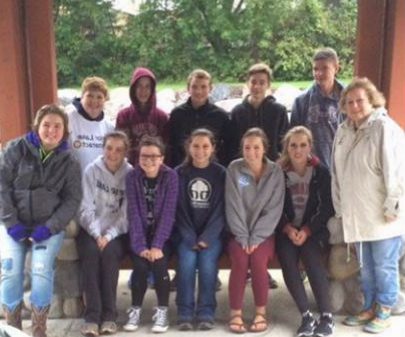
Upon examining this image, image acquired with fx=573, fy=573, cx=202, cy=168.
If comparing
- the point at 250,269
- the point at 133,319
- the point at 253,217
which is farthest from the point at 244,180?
the point at 133,319

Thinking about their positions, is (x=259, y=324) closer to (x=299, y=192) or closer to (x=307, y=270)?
(x=307, y=270)

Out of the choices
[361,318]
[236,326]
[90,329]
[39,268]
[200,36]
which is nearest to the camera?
[39,268]

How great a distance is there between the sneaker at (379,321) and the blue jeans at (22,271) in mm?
2067

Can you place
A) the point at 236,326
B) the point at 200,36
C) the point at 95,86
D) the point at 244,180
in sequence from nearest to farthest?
the point at 236,326 < the point at 244,180 < the point at 95,86 < the point at 200,36

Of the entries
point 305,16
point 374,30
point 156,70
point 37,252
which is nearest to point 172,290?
point 37,252

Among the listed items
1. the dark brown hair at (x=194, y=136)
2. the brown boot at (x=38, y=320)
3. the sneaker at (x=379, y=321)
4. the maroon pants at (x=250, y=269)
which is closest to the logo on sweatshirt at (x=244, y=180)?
the dark brown hair at (x=194, y=136)

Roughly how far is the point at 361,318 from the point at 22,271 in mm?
2232

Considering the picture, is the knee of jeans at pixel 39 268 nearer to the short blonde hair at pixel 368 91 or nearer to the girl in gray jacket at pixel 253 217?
the girl in gray jacket at pixel 253 217

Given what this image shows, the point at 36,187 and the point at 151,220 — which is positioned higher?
the point at 36,187

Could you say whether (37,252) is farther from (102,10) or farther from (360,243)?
(102,10)

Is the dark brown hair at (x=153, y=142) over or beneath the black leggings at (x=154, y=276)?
over

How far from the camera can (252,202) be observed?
391cm

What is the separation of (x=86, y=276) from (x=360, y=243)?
70.5 inches

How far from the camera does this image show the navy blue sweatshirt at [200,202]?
386 cm
